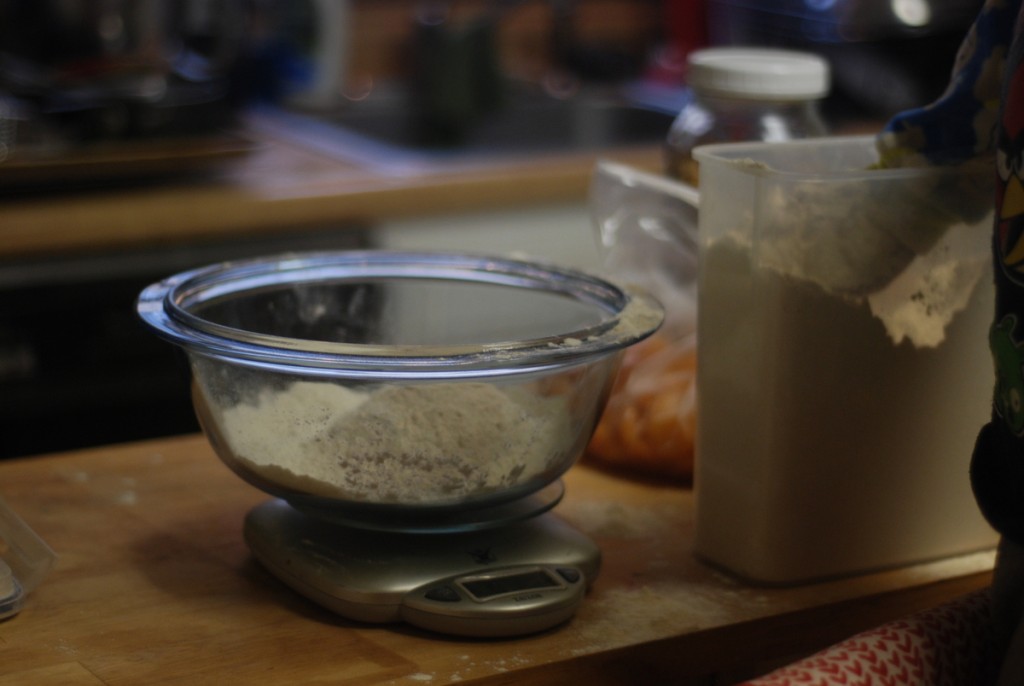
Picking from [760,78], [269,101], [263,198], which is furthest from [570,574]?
[269,101]

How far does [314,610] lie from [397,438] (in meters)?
0.10

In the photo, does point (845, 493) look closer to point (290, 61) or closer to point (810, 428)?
point (810, 428)

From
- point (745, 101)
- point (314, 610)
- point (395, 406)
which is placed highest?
point (745, 101)

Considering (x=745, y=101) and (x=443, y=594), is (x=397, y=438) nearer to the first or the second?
(x=443, y=594)

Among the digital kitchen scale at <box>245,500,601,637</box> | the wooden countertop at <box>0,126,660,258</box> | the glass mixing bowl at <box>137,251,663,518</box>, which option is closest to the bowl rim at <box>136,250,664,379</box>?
the glass mixing bowl at <box>137,251,663,518</box>

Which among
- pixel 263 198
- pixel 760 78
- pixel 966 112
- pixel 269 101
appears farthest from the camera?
pixel 269 101

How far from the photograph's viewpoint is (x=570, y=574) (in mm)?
631

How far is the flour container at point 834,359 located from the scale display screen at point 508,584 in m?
0.12

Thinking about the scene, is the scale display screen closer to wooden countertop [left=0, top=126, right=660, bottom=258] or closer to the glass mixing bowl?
the glass mixing bowl

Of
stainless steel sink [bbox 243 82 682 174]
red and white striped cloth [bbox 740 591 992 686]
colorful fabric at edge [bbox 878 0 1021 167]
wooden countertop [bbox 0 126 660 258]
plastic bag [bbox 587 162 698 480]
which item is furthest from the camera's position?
stainless steel sink [bbox 243 82 682 174]

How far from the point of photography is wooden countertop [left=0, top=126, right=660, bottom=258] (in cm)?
138

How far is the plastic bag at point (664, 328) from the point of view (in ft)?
2.62

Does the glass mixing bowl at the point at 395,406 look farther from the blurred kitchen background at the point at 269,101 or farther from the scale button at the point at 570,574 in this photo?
the blurred kitchen background at the point at 269,101

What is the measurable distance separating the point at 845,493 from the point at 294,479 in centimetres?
30
